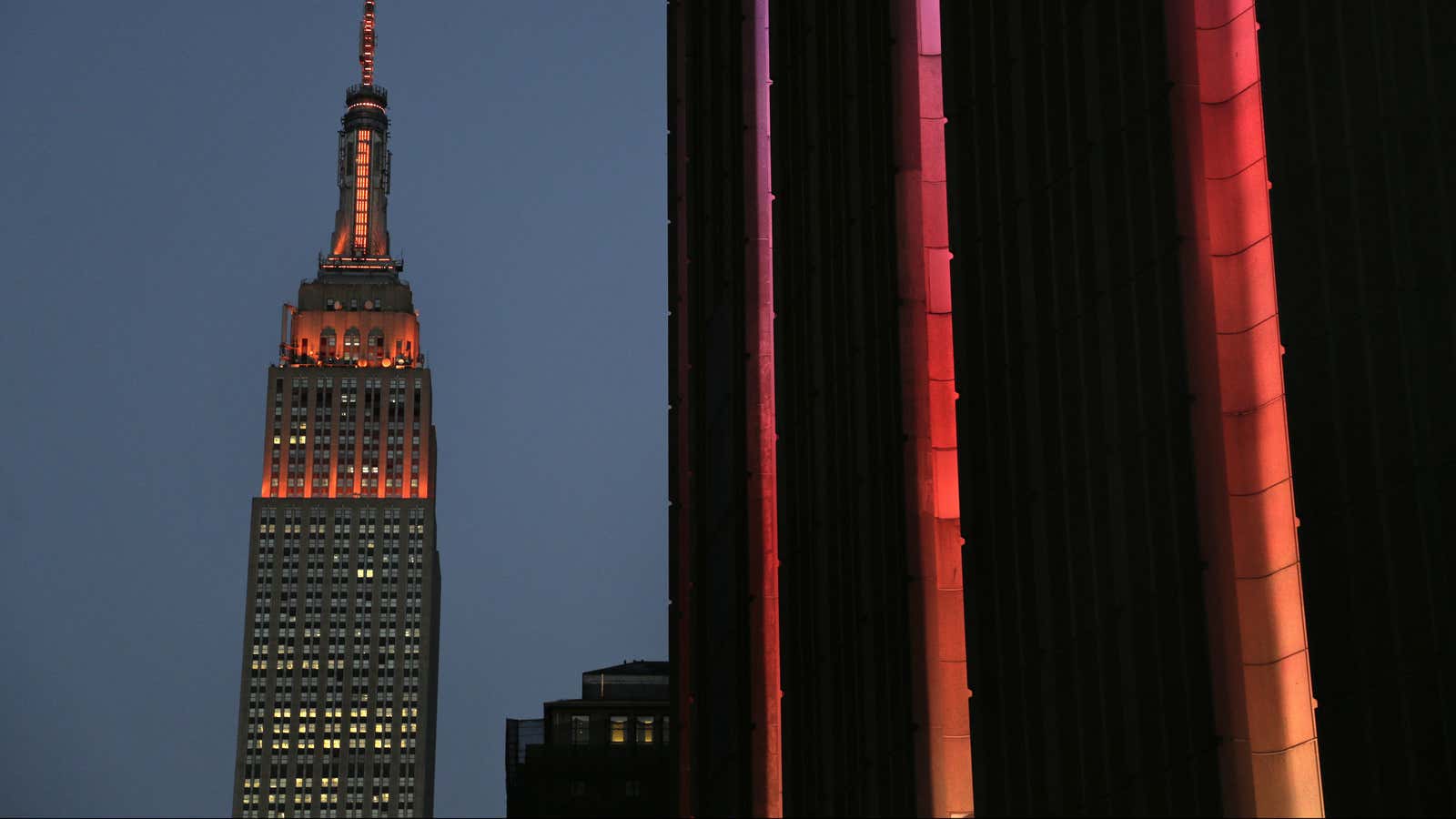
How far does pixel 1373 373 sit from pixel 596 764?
10397 centimetres

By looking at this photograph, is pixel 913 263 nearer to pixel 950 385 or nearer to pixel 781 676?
pixel 950 385

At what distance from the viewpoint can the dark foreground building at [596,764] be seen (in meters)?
125

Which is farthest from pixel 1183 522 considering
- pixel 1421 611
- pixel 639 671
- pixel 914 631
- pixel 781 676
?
pixel 639 671

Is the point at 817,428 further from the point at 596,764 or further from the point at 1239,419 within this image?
the point at 596,764

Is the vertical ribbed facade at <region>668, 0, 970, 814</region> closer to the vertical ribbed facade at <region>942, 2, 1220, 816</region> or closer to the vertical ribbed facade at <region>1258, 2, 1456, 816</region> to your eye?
the vertical ribbed facade at <region>942, 2, 1220, 816</region>

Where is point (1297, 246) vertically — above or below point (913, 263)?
below

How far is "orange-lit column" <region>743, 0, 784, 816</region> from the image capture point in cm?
5862

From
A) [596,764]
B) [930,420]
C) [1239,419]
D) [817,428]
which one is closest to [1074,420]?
[1239,419]

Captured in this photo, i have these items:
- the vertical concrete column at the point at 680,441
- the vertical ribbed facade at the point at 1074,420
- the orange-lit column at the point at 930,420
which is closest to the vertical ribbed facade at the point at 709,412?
the vertical concrete column at the point at 680,441

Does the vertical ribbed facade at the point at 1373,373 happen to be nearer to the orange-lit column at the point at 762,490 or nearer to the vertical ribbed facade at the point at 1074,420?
the vertical ribbed facade at the point at 1074,420

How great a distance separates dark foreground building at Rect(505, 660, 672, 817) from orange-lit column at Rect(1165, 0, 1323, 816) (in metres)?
94.6

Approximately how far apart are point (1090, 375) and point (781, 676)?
2223 centimetres

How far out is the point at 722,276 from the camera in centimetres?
6581

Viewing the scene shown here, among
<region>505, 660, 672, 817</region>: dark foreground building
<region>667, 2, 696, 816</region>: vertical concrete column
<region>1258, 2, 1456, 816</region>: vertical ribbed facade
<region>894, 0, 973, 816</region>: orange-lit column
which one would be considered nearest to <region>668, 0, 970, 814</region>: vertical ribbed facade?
<region>894, 0, 973, 816</region>: orange-lit column
